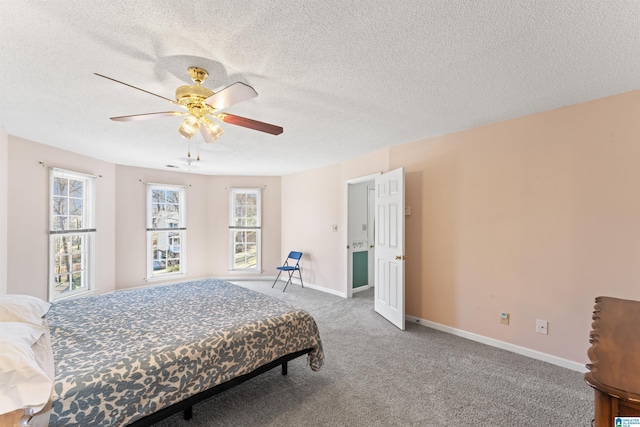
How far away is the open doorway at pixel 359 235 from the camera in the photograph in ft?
15.3

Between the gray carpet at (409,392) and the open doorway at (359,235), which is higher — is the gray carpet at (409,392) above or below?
below

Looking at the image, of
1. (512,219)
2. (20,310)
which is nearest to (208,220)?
(20,310)

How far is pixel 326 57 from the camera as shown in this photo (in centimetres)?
171

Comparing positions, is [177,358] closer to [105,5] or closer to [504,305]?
[105,5]

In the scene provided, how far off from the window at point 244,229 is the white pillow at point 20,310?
A: 403cm

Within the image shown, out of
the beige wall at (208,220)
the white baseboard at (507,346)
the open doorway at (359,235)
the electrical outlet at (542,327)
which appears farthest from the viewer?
the beige wall at (208,220)

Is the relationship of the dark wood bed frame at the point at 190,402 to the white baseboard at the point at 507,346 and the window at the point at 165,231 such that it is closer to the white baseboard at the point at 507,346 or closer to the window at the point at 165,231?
the white baseboard at the point at 507,346

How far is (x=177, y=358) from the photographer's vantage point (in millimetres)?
1659

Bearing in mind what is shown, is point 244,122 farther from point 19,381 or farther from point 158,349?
point 19,381

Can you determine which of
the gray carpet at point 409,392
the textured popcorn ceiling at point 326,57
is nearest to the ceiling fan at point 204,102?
the textured popcorn ceiling at point 326,57

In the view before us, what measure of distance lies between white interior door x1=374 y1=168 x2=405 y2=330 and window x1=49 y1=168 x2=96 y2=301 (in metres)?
4.39

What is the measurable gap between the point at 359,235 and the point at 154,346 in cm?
379

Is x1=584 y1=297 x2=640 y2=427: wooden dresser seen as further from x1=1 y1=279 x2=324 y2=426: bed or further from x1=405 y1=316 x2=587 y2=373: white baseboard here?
x1=1 y1=279 x2=324 y2=426: bed

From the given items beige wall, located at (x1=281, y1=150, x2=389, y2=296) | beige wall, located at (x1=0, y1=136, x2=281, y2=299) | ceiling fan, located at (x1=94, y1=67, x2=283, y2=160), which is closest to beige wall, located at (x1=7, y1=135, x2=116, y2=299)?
beige wall, located at (x1=0, y1=136, x2=281, y2=299)
